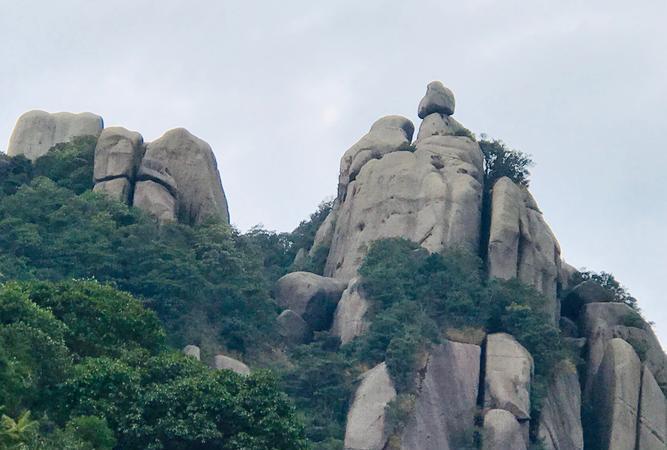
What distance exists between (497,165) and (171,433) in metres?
28.6

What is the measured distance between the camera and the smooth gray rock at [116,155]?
52.8 meters

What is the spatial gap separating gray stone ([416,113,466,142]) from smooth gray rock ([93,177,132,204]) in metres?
12.2

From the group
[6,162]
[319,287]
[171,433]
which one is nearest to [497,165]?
[319,287]

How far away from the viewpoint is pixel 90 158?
2142 inches

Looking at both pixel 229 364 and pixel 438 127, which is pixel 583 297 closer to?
pixel 438 127

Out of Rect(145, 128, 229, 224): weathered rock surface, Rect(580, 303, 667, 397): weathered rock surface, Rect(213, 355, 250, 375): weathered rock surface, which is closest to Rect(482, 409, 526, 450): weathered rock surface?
Rect(580, 303, 667, 397): weathered rock surface

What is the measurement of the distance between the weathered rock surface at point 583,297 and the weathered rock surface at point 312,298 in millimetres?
8307

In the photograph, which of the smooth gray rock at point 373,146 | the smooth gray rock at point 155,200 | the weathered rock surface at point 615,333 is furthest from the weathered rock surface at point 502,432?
the smooth gray rock at point 373,146

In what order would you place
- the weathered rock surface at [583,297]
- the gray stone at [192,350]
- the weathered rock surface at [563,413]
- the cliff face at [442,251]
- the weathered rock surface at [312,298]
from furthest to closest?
the weathered rock surface at [583,297] → the weathered rock surface at [312,298] → the weathered rock surface at [563,413] → the cliff face at [442,251] → the gray stone at [192,350]

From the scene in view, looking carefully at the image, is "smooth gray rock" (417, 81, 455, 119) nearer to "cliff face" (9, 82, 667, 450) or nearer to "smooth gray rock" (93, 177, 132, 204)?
"cliff face" (9, 82, 667, 450)

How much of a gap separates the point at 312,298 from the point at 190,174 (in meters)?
6.33

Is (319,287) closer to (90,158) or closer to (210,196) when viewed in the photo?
(210,196)

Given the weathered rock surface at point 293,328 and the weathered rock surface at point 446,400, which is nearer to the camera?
the weathered rock surface at point 446,400

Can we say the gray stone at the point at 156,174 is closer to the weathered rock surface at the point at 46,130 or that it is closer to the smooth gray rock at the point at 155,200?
the smooth gray rock at the point at 155,200
